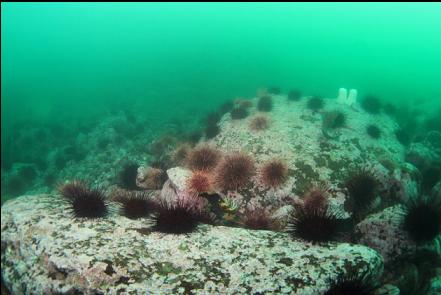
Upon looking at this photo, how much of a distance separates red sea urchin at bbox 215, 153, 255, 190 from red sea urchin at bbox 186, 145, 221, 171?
0.58 metres

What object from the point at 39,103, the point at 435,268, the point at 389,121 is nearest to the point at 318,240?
the point at 435,268

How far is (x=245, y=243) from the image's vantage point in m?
6.95

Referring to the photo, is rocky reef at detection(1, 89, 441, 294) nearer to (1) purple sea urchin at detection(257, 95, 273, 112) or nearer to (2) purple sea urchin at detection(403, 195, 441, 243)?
(2) purple sea urchin at detection(403, 195, 441, 243)

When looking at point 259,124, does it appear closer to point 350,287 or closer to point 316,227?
point 316,227

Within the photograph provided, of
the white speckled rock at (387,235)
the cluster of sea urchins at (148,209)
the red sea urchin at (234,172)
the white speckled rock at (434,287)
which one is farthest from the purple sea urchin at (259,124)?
the white speckled rock at (434,287)

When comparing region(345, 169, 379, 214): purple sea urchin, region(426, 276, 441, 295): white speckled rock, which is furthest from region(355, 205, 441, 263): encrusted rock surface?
region(345, 169, 379, 214): purple sea urchin

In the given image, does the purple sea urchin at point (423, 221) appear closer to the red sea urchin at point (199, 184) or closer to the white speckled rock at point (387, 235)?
the white speckled rock at point (387, 235)

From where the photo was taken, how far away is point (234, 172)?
10.3 metres

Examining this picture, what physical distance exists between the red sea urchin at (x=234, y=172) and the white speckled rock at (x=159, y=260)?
2.67m

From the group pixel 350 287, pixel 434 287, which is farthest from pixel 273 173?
pixel 350 287

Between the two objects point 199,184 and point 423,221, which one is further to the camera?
point 199,184

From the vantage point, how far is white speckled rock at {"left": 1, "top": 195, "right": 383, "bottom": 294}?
18.6 feet

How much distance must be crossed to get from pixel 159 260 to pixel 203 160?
16.7 ft

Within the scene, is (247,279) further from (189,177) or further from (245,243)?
(189,177)
